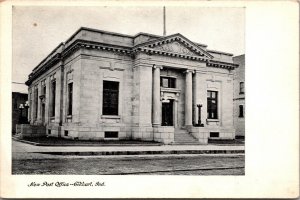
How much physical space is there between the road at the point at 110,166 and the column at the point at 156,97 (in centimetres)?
824

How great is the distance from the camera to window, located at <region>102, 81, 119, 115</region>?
2102cm

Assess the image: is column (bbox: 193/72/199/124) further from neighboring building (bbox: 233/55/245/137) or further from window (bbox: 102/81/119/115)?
neighboring building (bbox: 233/55/245/137)

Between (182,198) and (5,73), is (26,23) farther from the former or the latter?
(182,198)

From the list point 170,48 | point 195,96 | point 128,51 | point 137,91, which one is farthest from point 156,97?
point 128,51

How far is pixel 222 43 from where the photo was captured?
12.9 meters

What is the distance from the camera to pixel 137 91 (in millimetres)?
21438

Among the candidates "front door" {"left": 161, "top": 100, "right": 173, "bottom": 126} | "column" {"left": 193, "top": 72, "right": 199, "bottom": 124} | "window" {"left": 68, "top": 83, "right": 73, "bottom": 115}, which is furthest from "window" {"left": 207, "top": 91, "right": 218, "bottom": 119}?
"window" {"left": 68, "top": 83, "right": 73, "bottom": 115}

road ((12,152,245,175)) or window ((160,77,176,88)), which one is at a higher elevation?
window ((160,77,176,88))

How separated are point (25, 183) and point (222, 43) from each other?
27.0ft

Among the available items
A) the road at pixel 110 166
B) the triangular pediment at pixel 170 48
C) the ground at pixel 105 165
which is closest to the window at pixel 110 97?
the triangular pediment at pixel 170 48

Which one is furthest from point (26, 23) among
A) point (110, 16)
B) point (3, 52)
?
point (110, 16)

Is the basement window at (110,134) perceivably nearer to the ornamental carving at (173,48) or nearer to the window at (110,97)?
the window at (110,97)

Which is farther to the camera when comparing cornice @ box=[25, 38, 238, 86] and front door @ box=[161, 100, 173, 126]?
front door @ box=[161, 100, 173, 126]

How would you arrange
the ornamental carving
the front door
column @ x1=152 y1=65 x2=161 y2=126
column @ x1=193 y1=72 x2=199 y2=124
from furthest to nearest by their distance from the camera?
the front door < column @ x1=193 y1=72 x2=199 y2=124 < the ornamental carving < column @ x1=152 y1=65 x2=161 y2=126
